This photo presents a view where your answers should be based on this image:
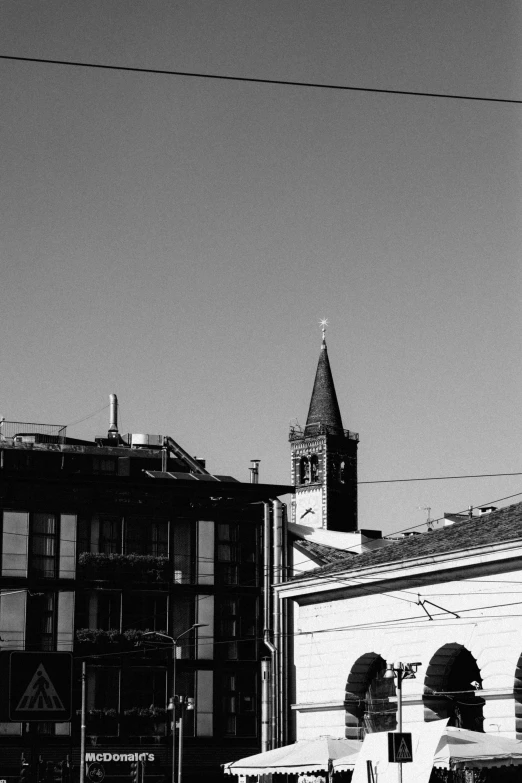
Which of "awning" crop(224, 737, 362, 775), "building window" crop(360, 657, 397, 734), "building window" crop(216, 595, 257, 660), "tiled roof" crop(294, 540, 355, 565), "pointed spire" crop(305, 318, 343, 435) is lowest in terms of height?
"awning" crop(224, 737, 362, 775)

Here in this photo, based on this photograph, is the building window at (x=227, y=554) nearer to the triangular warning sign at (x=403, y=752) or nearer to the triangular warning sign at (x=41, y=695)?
the triangular warning sign at (x=403, y=752)

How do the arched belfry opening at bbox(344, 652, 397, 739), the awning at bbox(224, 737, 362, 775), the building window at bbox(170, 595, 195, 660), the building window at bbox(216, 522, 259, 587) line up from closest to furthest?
the awning at bbox(224, 737, 362, 775) < the arched belfry opening at bbox(344, 652, 397, 739) < the building window at bbox(170, 595, 195, 660) < the building window at bbox(216, 522, 259, 587)

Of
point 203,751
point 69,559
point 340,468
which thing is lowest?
point 203,751

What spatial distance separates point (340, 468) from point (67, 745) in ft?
276

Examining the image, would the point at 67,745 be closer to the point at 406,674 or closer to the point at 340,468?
the point at 406,674

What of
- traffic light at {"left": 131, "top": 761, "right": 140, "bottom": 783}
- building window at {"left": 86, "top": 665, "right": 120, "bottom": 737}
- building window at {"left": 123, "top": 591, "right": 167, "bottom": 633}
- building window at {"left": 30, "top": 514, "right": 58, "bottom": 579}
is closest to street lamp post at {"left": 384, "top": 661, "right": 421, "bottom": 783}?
traffic light at {"left": 131, "top": 761, "right": 140, "bottom": 783}

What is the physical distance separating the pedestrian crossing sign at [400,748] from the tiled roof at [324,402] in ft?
370

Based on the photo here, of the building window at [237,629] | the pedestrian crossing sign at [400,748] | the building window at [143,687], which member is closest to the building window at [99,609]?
the building window at [143,687]

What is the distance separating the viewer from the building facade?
190ft

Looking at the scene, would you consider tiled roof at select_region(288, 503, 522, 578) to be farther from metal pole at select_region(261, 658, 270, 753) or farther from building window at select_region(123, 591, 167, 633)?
metal pole at select_region(261, 658, 270, 753)

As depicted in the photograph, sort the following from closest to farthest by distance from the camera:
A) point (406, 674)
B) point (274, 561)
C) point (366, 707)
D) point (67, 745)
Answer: point (406, 674), point (366, 707), point (67, 745), point (274, 561)

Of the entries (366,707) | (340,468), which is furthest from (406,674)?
(340,468)

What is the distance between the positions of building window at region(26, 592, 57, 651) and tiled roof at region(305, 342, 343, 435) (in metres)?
81.9

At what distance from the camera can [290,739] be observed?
5978 centimetres
